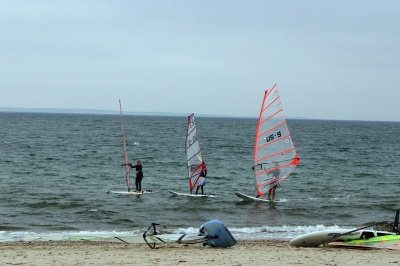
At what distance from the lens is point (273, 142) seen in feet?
66.8

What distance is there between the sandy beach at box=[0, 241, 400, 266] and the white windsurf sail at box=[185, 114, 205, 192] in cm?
1065

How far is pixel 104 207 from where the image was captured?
18.3 metres

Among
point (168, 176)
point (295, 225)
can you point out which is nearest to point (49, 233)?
point (295, 225)

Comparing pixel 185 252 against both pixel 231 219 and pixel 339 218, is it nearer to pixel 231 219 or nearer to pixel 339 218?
pixel 231 219

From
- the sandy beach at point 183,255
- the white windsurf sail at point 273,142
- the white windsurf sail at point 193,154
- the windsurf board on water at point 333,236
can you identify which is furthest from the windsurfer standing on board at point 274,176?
the windsurf board on water at point 333,236

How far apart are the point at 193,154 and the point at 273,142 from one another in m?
3.39

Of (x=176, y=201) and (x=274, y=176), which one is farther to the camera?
(x=274, y=176)

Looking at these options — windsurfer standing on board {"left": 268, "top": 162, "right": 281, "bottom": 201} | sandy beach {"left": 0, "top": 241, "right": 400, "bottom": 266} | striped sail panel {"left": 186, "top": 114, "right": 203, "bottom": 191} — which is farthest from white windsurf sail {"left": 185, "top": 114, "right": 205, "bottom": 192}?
sandy beach {"left": 0, "top": 241, "right": 400, "bottom": 266}

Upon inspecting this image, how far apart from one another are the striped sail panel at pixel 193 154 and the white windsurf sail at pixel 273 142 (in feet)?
8.67

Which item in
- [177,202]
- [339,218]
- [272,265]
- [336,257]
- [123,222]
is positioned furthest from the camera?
[177,202]

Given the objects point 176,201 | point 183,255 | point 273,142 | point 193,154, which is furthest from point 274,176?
point 183,255

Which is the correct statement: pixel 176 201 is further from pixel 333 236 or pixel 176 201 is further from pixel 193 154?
pixel 333 236

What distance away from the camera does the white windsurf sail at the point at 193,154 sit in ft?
73.1

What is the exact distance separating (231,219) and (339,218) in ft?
9.74
